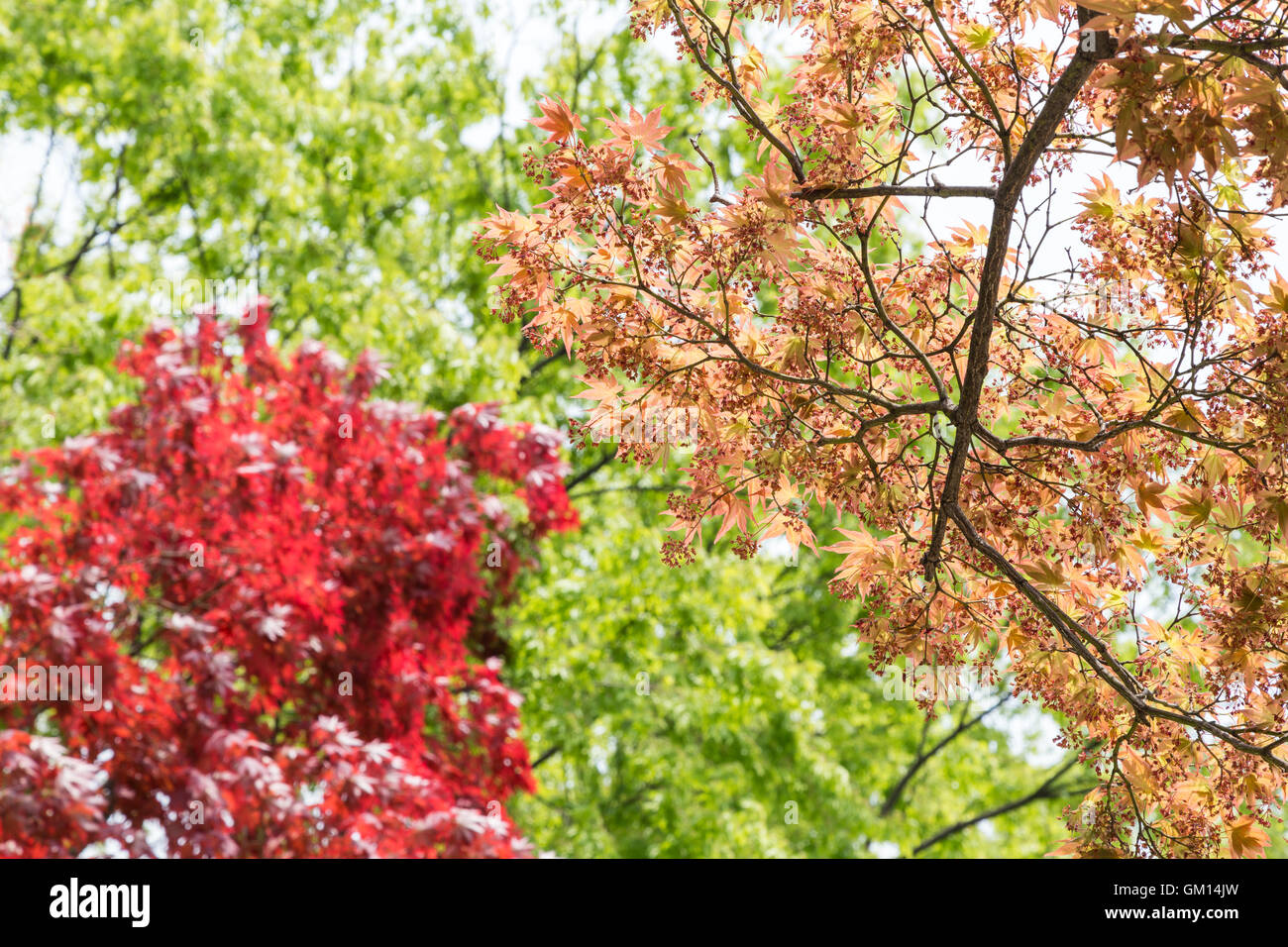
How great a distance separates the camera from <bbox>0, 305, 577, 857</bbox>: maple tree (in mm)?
5246

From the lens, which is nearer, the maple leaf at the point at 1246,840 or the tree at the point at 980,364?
the tree at the point at 980,364

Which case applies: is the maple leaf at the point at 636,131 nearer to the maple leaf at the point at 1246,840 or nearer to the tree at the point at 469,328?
the maple leaf at the point at 1246,840

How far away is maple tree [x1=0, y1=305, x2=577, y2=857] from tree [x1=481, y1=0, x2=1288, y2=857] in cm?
353

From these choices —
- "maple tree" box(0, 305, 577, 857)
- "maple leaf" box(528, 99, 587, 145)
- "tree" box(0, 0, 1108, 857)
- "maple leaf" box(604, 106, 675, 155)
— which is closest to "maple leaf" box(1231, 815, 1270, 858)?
"maple leaf" box(604, 106, 675, 155)

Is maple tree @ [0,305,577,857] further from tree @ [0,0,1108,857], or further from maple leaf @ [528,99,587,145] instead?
maple leaf @ [528,99,587,145]

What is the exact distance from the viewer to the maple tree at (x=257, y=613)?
525cm

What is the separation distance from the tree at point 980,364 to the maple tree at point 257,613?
11.6 ft

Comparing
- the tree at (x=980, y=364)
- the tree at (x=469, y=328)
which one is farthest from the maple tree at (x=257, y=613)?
the tree at (x=980, y=364)

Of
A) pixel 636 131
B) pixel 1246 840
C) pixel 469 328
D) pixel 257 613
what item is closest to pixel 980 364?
pixel 636 131

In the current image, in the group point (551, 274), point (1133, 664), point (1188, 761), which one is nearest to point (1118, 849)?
point (1188, 761)

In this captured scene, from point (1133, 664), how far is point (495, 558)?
4.44 meters

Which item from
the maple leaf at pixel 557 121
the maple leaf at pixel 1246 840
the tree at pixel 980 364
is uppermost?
the maple leaf at pixel 557 121

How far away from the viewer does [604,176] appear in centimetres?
228

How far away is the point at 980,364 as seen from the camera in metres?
2.33
